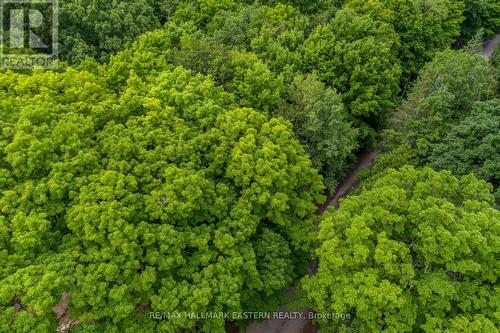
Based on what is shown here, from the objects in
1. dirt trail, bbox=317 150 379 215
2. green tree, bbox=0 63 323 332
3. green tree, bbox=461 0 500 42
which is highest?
green tree, bbox=461 0 500 42

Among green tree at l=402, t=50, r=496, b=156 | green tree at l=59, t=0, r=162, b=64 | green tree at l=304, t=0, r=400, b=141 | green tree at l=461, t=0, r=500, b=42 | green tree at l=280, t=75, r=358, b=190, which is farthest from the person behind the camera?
green tree at l=461, t=0, r=500, b=42

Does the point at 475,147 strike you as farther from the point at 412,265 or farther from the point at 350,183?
the point at 350,183

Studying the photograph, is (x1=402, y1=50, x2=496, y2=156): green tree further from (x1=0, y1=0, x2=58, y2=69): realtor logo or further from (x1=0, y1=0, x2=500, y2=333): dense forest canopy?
(x1=0, y1=0, x2=58, y2=69): realtor logo

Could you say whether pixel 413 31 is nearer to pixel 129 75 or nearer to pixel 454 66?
pixel 454 66

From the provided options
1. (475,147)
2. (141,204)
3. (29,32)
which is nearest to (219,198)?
(141,204)

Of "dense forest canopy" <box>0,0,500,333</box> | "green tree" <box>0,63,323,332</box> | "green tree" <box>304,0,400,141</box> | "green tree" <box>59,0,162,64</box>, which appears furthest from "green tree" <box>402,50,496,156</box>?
"green tree" <box>59,0,162,64</box>

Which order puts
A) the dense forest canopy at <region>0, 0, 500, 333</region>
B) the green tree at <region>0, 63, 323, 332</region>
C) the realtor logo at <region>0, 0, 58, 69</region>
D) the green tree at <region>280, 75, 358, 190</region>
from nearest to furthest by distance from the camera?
the green tree at <region>0, 63, 323, 332</region>
the dense forest canopy at <region>0, 0, 500, 333</region>
the realtor logo at <region>0, 0, 58, 69</region>
the green tree at <region>280, 75, 358, 190</region>

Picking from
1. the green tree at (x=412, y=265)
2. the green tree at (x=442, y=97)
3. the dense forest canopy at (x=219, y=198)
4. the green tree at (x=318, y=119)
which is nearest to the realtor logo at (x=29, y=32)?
the dense forest canopy at (x=219, y=198)
